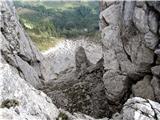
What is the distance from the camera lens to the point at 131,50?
45375 mm

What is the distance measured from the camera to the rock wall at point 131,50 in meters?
42.2

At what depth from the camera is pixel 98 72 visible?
54.2 meters

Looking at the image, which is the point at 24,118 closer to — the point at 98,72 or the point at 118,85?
the point at 118,85

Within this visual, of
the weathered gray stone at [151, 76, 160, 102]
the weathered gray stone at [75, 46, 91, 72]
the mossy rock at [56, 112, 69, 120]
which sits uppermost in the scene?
the mossy rock at [56, 112, 69, 120]

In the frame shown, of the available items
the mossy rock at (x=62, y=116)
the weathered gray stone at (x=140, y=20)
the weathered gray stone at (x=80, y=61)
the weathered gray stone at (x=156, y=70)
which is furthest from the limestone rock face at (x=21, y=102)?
the weathered gray stone at (x=80, y=61)

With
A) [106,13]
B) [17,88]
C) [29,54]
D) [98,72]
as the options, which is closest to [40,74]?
[29,54]

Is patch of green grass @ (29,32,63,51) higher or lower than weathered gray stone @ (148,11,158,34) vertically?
lower

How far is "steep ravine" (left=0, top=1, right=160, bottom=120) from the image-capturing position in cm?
3241

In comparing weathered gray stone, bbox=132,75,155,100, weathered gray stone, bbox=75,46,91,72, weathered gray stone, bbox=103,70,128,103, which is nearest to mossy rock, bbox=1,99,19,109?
weathered gray stone, bbox=132,75,155,100

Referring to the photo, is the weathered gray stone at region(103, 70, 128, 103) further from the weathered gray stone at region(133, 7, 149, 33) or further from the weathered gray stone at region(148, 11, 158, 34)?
the weathered gray stone at region(148, 11, 158, 34)

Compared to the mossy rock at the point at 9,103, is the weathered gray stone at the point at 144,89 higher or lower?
lower

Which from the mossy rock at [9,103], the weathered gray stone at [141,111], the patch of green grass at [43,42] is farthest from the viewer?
the patch of green grass at [43,42]

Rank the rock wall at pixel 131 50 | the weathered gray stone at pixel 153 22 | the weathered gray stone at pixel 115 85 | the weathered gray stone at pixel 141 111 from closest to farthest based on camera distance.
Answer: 1. the weathered gray stone at pixel 141 111
2. the weathered gray stone at pixel 153 22
3. the rock wall at pixel 131 50
4. the weathered gray stone at pixel 115 85

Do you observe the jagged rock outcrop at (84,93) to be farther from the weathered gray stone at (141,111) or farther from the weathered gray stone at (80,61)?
the weathered gray stone at (141,111)
